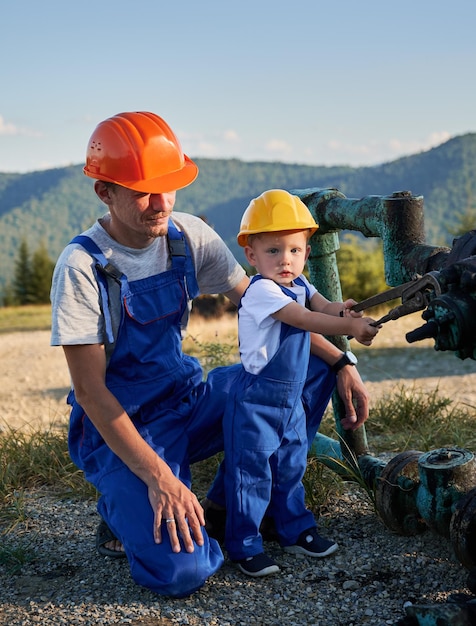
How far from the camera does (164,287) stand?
2.65m

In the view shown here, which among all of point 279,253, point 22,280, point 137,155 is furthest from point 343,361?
point 22,280

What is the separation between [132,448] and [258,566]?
1.79ft

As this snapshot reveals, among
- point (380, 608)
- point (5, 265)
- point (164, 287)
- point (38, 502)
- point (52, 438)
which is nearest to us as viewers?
point (380, 608)

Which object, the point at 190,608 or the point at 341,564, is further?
the point at 341,564

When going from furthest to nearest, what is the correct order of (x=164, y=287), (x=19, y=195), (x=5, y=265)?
(x=19, y=195) < (x=5, y=265) < (x=164, y=287)

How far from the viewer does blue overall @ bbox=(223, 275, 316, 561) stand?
2.48 m

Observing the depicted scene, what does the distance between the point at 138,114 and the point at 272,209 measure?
0.56m

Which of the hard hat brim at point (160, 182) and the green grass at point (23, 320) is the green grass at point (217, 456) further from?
the green grass at point (23, 320)

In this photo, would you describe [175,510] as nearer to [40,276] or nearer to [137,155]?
[137,155]

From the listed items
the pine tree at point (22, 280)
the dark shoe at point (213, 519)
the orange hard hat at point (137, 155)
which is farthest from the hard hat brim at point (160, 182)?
the pine tree at point (22, 280)

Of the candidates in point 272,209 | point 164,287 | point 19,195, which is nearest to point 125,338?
point 164,287

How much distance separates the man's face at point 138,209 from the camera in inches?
98.3

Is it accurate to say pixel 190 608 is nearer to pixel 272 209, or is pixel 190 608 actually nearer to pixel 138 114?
pixel 272 209

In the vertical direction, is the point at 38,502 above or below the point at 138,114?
below
